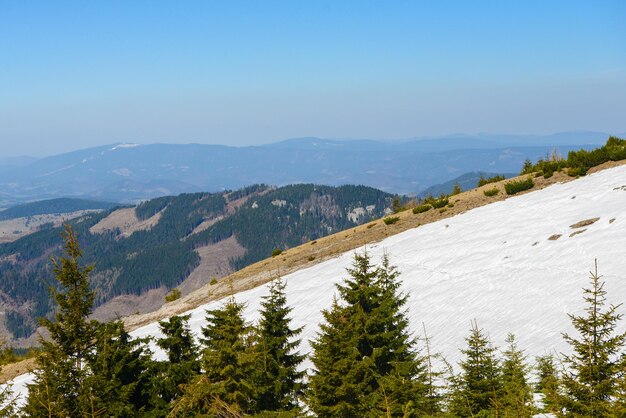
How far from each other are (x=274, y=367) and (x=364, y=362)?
3.23m

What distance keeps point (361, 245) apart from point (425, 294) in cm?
1406

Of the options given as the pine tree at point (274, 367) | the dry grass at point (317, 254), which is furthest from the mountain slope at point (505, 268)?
the pine tree at point (274, 367)

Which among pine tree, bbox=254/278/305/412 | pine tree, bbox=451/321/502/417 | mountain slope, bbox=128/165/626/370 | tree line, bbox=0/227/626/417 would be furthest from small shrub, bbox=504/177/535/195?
pine tree, bbox=451/321/502/417

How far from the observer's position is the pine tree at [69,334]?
1191 centimetres

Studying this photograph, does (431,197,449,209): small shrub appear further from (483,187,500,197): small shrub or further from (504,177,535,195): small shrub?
(504,177,535,195): small shrub

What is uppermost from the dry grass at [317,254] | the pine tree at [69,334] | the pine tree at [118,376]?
the pine tree at [69,334]

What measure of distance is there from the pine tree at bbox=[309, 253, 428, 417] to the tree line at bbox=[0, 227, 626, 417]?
0.04 meters

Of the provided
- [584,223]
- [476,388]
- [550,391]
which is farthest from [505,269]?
[550,391]

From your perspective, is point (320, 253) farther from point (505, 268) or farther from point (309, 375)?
point (309, 375)

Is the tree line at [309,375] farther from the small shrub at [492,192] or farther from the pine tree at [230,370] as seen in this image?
the small shrub at [492,192]

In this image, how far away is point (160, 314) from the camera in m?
36.9

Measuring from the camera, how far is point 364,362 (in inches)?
A: 526

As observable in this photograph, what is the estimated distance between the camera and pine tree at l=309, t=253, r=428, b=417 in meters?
11.9

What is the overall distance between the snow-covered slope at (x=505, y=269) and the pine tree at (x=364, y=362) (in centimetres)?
355
